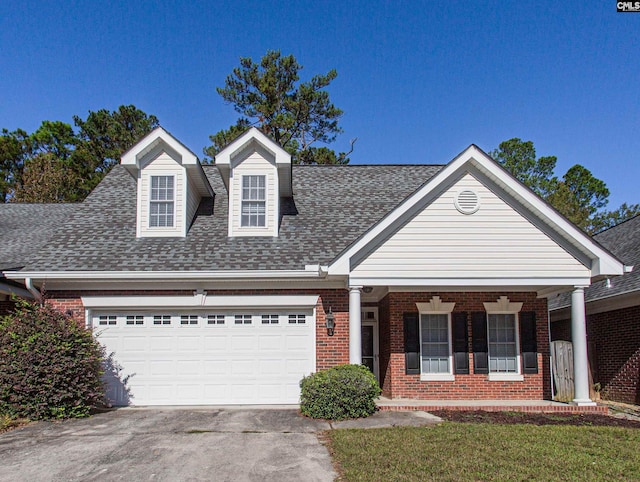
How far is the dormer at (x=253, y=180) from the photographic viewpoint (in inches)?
572

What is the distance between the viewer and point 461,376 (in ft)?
45.1

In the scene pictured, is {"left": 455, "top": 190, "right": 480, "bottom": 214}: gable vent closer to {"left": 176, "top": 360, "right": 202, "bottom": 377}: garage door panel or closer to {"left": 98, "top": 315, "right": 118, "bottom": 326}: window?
{"left": 176, "top": 360, "right": 202, "bottom": 377}: garage door panel

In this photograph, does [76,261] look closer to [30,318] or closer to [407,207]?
[30,318]

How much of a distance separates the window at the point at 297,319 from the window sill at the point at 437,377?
3.08 meters

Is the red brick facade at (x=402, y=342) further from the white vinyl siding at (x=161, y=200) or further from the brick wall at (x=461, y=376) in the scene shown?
the white vinyl siding at (x=161, y=200)

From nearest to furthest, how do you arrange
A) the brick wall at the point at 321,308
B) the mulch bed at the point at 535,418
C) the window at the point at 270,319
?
the mulch bed at the point at 535,418
the brick wall at the point at 321,308
the window at the point at 270,319

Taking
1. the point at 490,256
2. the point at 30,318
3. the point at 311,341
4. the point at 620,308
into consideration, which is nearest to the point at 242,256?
the point at 311,341

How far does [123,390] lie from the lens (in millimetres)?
13156

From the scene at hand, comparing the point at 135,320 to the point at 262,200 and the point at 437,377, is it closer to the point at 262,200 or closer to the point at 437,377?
the point at 262,200

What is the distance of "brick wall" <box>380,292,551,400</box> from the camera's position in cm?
1363

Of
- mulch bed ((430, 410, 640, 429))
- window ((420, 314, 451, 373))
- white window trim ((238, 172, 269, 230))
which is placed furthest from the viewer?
white window trim ((238, 172, 269, 230))

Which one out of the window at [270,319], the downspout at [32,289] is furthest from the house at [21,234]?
the window at [270,319]

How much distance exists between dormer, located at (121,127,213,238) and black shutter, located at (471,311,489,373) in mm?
7434

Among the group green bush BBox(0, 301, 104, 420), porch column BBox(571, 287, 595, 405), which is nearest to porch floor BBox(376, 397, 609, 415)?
porch column BBox(571, 287, 595, 405)
